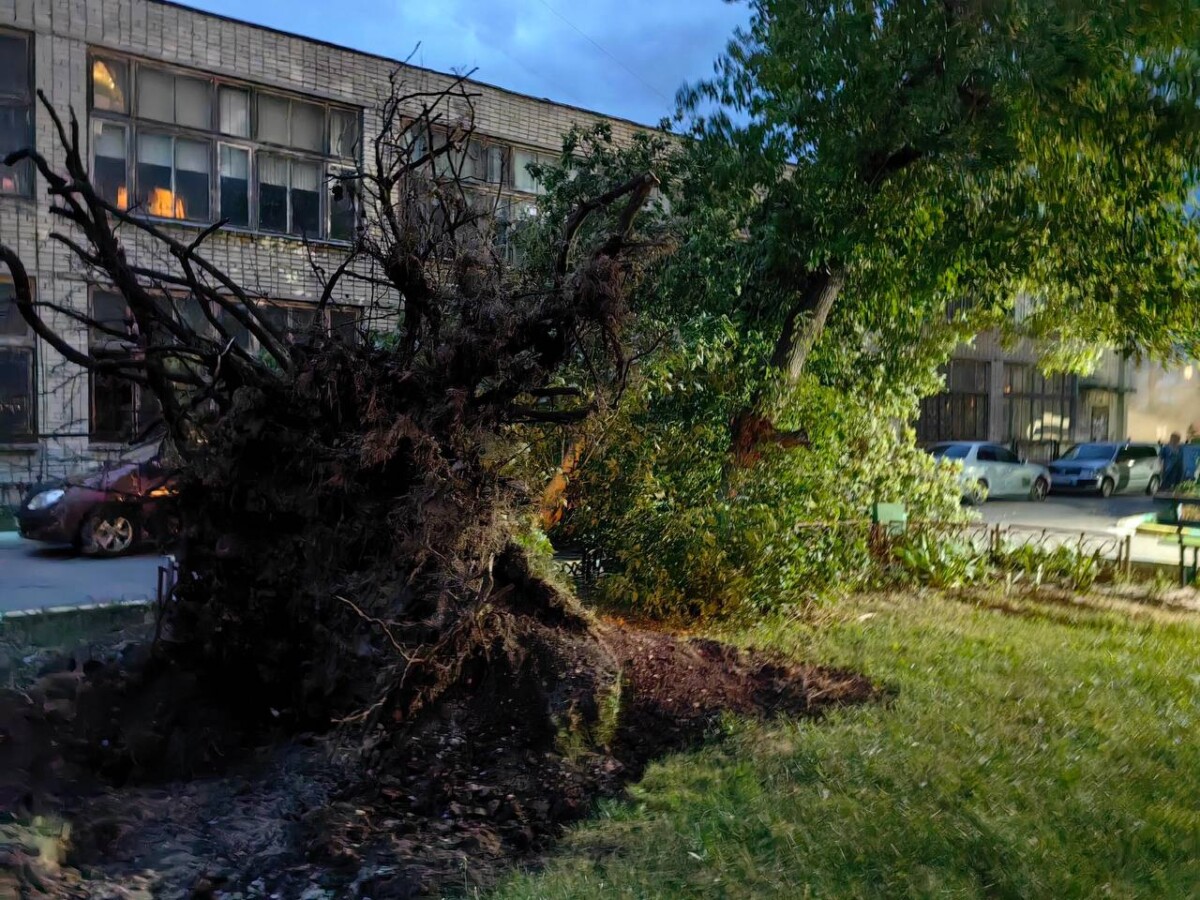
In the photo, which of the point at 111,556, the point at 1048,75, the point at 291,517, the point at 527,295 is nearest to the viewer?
the point at 527,295

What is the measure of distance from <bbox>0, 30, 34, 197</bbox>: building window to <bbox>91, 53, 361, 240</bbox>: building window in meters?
1.08

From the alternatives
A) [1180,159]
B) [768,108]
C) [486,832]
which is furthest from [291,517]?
[1180,159]

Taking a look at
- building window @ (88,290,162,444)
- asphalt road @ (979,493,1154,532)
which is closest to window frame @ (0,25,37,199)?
building window @ (88,290,162,444)

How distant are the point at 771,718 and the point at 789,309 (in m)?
6.07

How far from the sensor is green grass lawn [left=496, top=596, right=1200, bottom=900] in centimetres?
391

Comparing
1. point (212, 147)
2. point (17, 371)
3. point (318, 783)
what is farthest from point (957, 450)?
point (318, 783)

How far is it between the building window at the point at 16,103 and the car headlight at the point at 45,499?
21.4 feet

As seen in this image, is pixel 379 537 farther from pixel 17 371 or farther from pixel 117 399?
pixel 17 371

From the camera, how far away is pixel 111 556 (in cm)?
1227

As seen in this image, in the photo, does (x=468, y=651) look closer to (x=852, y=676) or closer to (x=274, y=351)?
(x=274, y=351)

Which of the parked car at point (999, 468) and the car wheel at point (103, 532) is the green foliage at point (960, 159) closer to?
the car wheel at point (103, 532)

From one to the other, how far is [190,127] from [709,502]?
14049 millimetres

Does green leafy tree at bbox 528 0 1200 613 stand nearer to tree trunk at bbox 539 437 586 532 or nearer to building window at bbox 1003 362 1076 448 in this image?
tree trunk at bbox 539 437 586 532

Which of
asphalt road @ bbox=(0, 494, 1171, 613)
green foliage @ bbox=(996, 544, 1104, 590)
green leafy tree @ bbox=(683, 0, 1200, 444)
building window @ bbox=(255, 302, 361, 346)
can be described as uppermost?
green leafy tree @ bbox=(683, 0, 1200, 444)
